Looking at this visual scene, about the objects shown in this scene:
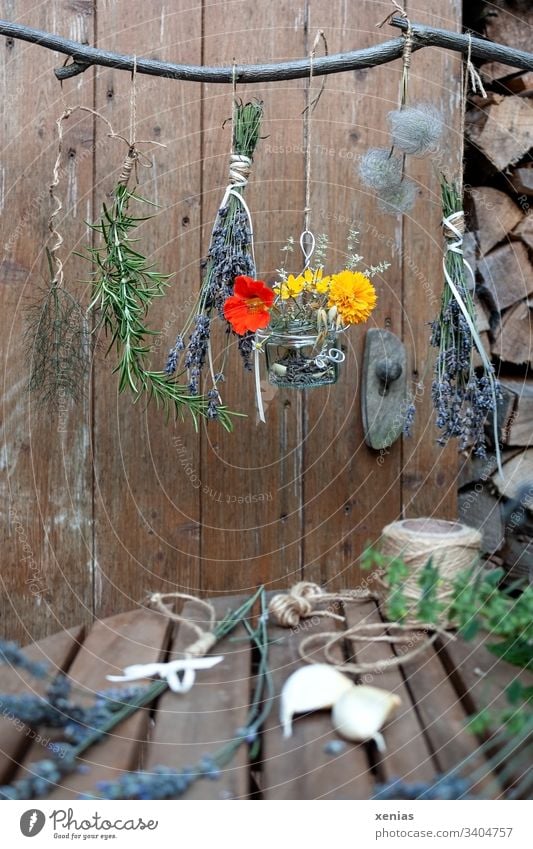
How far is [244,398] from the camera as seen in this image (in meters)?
1.24

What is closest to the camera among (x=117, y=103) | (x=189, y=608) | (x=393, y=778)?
(x=393, y=778)

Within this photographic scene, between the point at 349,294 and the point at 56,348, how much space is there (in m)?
0.49

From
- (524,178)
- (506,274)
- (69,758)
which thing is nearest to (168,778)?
(69,758)

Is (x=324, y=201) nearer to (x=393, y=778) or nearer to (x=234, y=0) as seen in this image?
(x=234, y=0)

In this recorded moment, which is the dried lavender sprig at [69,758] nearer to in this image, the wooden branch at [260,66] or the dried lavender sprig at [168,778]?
the dried lavender sprig at [168,778]

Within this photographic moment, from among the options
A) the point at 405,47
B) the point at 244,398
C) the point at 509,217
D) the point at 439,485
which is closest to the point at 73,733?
the point at 244,398

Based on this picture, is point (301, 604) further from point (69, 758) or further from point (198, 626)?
point (69, 758)

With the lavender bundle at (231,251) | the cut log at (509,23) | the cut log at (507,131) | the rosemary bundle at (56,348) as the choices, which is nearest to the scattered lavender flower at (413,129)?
the lavender bundle at (231,251)

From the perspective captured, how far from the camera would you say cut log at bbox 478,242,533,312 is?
1.27 metres

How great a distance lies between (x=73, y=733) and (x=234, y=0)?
3.51 feet

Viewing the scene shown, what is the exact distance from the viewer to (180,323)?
4.01 ft

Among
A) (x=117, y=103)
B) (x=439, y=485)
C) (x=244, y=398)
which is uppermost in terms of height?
(x=117, y=103)

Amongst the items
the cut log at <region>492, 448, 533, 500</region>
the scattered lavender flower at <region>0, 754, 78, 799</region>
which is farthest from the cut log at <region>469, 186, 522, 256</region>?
the scattered lavender flower at <region>0, 754, 78, 799</region>

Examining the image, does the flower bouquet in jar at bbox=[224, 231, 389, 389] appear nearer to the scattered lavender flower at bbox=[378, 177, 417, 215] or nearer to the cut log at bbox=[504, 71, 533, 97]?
the scattered lavender flower at bbox=[378, 177, 417, 215]
